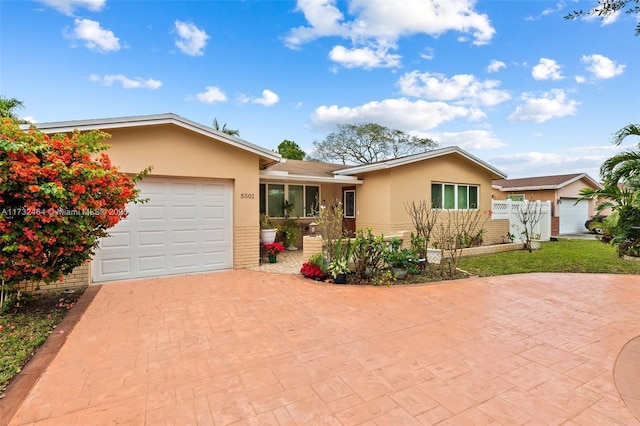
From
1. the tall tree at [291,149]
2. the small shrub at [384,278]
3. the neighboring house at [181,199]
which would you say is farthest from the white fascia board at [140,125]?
the tall tree at [291,149]

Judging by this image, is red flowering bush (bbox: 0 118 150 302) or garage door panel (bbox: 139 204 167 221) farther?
garage door panel (bbox: 139 204 167 221)

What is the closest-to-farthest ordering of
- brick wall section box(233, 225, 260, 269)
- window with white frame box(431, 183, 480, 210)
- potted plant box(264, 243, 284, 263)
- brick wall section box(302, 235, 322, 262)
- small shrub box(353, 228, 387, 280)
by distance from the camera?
small shrub box(353, 228, 387, 280) < brick wall section box(302, 235, 322, 262) < brick wall section box(233, 225, 260, 269) < potted plant box(264, 243, 284, 263) < window with white frame box(431, 183, 480, 210)

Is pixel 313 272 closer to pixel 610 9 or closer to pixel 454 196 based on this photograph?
pixel 610 9

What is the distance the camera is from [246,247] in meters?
9.22

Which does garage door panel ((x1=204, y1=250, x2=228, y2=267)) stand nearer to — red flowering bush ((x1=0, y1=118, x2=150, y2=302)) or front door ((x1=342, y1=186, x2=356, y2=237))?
red flowering bush ((x1=0, y1=118, x2=150, y2=302))

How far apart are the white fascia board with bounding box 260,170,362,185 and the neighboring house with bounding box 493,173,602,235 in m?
12.0

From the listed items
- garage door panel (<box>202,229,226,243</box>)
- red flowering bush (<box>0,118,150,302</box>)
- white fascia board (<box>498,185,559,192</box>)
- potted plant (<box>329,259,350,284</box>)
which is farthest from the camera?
white fascia board (<box>498,185,559,192</box>)

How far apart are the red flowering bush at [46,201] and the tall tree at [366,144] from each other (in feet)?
97.2

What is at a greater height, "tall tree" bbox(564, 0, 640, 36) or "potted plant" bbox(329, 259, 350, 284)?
"tall tree" bbox(564, 0, 640, 36)

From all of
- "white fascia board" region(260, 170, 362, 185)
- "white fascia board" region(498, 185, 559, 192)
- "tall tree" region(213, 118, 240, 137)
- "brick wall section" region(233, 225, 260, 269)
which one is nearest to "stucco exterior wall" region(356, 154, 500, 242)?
"white fascia board" region(260, 170, 362, 185)

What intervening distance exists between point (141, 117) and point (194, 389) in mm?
6746

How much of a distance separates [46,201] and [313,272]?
5451 millimetres

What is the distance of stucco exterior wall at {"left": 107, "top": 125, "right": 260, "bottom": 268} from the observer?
25.0 ft

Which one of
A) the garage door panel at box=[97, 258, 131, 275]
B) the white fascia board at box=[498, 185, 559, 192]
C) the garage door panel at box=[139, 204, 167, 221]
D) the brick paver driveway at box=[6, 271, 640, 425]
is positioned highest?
the white fascia board at box=[498, 185, 559, 192]
